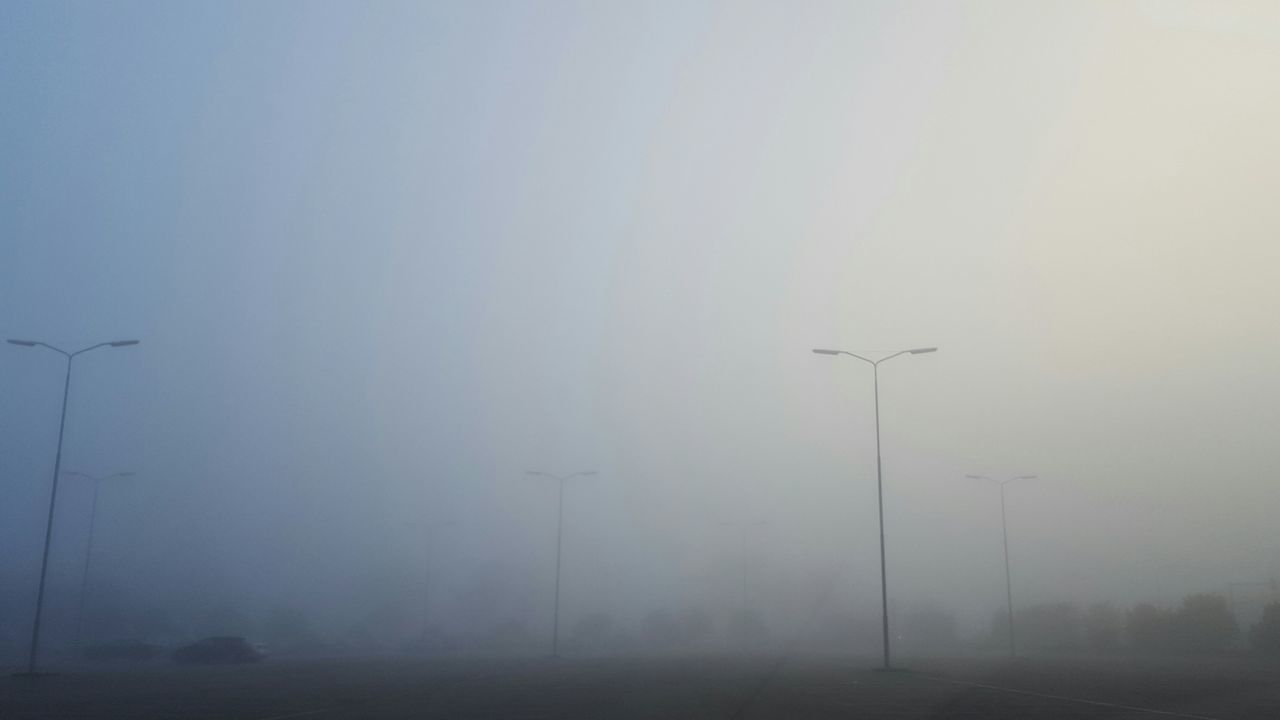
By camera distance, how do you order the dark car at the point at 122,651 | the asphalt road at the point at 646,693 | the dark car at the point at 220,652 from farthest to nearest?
the dark car at the point at 122,651 → the dark car at the point at 220,652 → the asphalt road at the point at 646,693

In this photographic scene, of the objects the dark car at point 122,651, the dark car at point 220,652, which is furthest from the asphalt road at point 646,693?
the dark car at point 122,651

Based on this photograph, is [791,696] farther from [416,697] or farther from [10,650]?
[10,650]

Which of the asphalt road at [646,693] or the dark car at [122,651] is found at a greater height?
the asphalt road at [646,693]

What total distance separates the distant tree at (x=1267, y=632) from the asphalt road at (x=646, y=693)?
22.1 metres

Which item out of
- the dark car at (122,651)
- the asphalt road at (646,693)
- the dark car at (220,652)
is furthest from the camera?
the dark car at (122,651)

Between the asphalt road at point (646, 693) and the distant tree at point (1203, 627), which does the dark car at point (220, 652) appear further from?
the distant tree at point (1203, 627)

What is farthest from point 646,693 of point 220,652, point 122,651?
point 122,651

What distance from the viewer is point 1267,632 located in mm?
71812

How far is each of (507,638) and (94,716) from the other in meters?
88.1

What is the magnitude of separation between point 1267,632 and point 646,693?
52460 millimetres

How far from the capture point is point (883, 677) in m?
44.5

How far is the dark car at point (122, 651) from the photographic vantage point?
66938mm

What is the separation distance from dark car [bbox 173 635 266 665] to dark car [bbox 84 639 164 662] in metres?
3.83

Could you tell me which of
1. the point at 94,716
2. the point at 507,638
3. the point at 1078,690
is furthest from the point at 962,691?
the point at 507,638
